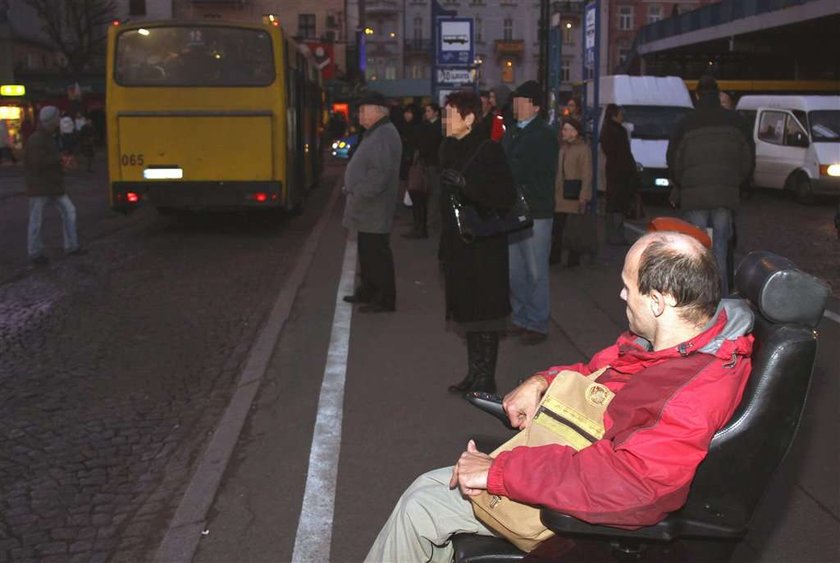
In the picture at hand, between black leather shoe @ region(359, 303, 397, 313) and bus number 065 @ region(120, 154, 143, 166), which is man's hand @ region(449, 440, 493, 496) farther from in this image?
bus number 065 @ region(120, 154, 143, 166)

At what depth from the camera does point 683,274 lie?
258 cm

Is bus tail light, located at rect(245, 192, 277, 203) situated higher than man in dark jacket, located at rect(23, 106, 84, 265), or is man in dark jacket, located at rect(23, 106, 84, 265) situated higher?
man in dark jacket, located at rect(23, 106, 84, 265)

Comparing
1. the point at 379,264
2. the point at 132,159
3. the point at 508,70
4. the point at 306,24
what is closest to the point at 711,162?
the point at 379,264

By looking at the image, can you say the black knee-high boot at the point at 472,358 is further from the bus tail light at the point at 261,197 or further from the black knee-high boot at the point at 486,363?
the bus tail light at the point at 261,197

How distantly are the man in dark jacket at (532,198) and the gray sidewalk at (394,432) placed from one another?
282mm

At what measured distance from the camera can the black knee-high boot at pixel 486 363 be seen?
6121 mm

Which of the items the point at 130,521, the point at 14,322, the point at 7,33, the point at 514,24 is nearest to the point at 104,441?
the point at 130,521

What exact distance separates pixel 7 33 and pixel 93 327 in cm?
4688

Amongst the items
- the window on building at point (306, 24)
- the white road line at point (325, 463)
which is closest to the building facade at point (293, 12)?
the window on building at point (306, 24)

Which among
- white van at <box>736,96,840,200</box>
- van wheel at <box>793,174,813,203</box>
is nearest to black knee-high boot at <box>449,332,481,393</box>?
white van at <box>736,96,840,200</box>

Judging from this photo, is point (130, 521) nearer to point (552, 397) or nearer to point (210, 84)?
point (552, 397)

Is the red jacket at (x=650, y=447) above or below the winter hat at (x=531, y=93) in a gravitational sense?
below

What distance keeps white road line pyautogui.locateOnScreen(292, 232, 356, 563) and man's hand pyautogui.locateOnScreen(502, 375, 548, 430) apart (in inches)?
52.3

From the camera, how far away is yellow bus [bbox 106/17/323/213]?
14672 mm
